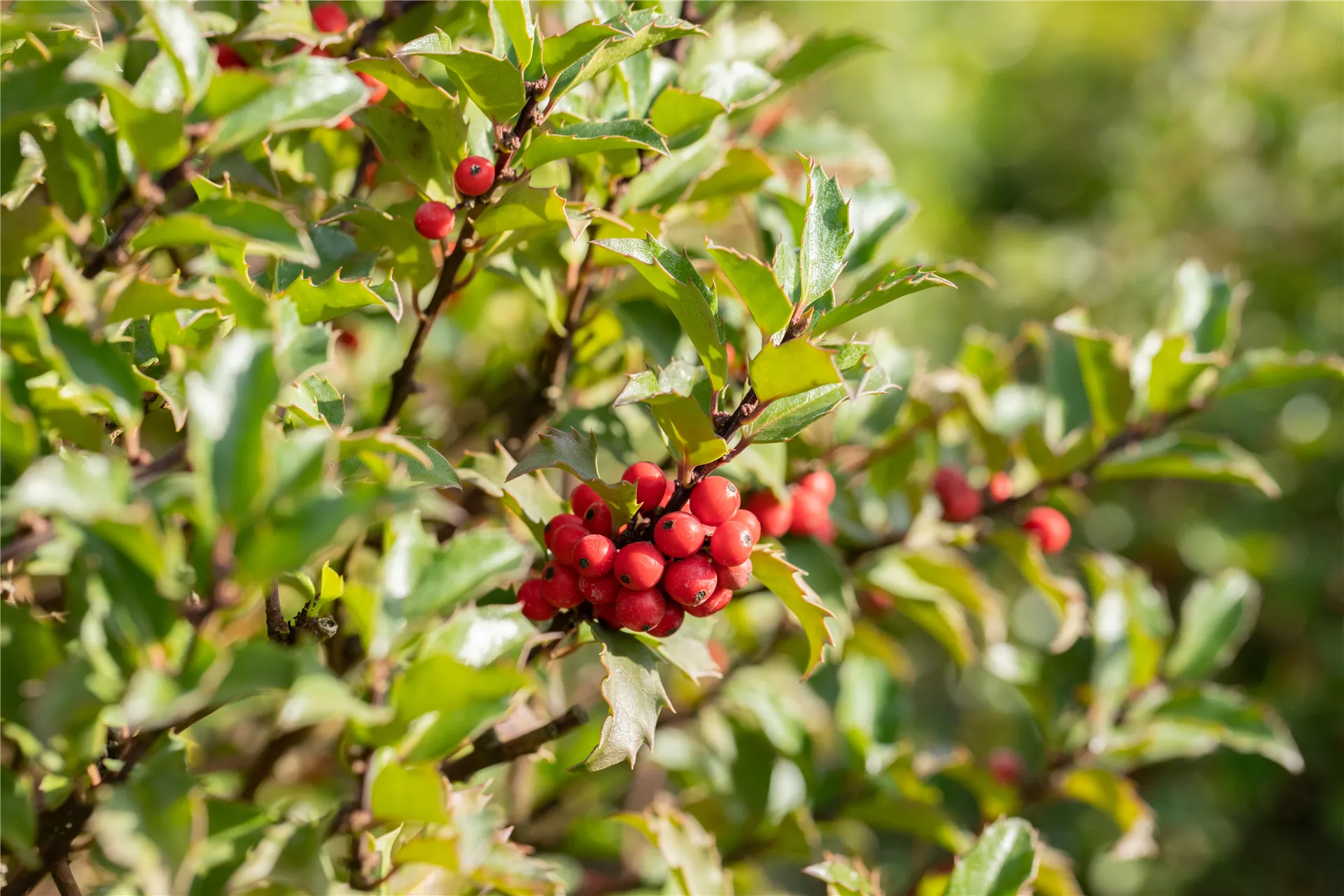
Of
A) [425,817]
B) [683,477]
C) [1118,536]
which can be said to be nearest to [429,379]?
[683,477]

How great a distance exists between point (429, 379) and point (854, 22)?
3581 mm

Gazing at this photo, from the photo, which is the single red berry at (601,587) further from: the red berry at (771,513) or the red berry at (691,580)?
the red berry at (771,513)

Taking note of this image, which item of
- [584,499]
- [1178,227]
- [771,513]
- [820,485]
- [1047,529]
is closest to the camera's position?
[584,499]

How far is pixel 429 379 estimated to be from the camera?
6.87ft

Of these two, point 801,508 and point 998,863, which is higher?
point 801,508

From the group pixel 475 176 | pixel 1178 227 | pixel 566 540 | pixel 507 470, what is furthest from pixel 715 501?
pixel 1178 227

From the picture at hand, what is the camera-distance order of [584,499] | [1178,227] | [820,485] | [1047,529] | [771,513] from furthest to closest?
[1178,227] < [1047,529] < [820,485] < [771,513] < [584,499]

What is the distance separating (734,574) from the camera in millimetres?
913

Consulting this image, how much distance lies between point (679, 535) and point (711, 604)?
89 millimetres

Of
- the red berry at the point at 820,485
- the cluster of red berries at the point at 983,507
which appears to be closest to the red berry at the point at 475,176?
the red berry at the point at 820,485

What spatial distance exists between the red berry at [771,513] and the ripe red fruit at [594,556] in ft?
0.91

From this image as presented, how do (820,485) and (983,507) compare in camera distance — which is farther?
(983,507)

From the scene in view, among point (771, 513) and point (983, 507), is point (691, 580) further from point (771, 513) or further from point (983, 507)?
point (983, 507)

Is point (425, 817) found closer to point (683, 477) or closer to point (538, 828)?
point (683, 477)
